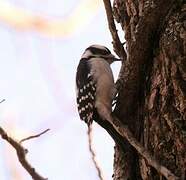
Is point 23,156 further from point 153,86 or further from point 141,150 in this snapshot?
point 153,86

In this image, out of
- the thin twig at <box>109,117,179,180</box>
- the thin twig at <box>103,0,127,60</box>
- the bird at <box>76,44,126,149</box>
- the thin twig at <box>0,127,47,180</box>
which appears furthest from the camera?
the bird at <box>76,44,126,149</box>

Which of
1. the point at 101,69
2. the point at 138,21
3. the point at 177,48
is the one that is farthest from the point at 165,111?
the point at 101,69

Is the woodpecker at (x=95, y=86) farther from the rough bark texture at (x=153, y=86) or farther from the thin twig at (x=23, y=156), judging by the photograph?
the thin twig at (x=23, y=156)

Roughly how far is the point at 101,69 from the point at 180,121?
1.50 meters

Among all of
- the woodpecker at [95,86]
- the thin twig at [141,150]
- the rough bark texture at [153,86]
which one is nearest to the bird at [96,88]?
the woodpecker at [95,86]

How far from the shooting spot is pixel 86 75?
390 centimetres

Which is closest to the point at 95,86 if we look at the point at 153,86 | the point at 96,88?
the point at 96,88

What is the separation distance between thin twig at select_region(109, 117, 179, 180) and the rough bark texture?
0.03 meters

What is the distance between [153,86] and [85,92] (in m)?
1.16

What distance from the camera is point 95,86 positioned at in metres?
3.82

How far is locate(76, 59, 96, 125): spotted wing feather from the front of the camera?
12.0 ft

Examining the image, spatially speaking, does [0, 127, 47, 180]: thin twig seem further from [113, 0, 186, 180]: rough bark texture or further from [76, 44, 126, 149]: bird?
[76, 44, 126, 149]: bird

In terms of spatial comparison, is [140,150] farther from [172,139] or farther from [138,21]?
[138,21]

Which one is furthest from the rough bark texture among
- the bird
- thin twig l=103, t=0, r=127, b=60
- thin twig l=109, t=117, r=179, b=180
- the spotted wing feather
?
the spotted wing feather
